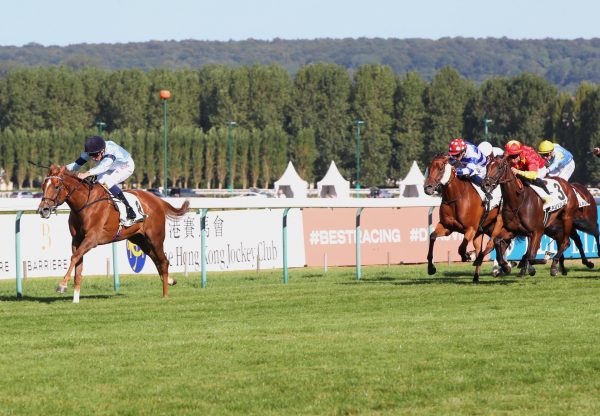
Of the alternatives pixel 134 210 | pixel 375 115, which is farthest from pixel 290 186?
pixel 134 210

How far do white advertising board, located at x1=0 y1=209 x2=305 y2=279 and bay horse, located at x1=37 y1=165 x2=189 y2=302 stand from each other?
6222mm

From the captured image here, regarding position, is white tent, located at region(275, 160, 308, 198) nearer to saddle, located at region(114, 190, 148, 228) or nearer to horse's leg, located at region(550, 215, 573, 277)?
horse's leg, located at region(550, 215, 573, 277)

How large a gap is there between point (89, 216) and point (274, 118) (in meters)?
97.2

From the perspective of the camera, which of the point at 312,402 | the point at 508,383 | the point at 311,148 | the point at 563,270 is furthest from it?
the point at 311,148

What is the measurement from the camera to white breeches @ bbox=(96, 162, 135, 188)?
1534 centimetres

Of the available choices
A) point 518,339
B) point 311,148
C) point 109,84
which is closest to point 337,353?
point 518,339

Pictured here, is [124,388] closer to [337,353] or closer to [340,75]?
[337,353]

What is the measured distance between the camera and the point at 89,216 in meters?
14.9

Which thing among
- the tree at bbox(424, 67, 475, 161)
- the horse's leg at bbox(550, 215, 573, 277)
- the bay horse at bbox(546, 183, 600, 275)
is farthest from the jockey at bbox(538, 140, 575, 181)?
the tree at bbox(424, 67, 475, 161)

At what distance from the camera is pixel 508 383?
8.34 m

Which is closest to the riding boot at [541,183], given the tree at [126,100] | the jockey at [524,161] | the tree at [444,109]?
the jockey at [524,161]

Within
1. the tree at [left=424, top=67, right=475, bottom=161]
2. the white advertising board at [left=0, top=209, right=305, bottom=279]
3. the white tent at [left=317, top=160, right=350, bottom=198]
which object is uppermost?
the tree at [left=424, top=67, right=475, bottom=161]

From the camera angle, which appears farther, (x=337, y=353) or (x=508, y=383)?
(x=337, y=353)

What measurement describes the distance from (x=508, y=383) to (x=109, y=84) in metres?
104
